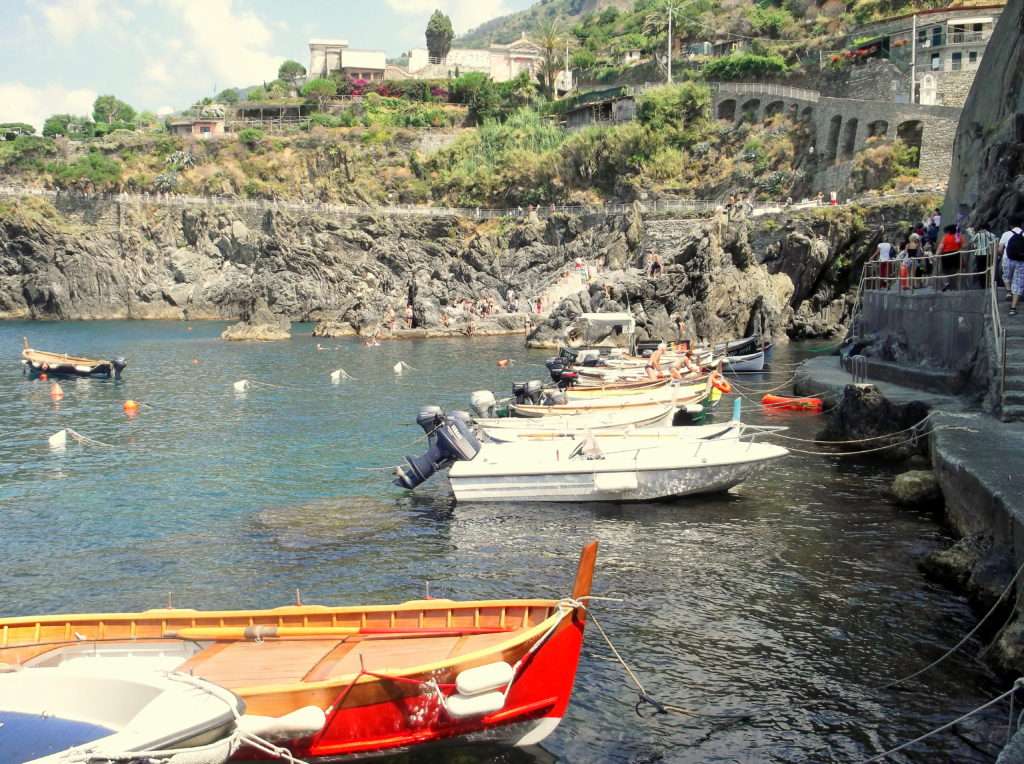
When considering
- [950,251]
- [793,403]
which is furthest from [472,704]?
[793,403]

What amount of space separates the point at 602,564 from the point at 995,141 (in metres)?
18.8

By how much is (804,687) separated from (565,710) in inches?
120

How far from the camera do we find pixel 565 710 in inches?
400

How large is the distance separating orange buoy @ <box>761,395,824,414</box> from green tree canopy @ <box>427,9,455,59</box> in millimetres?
139346

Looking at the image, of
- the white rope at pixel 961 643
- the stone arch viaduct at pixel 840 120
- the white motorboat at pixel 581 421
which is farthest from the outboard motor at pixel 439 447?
the stone arch viaduct at pixel 840 120

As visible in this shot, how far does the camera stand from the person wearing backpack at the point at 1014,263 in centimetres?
1909

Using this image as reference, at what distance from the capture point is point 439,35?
158m

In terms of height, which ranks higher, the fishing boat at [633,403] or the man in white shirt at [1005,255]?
the man in white shirt at [1005,255]

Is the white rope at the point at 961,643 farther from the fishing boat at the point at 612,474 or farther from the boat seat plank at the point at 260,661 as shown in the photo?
the fishing boat at the point at 612,474

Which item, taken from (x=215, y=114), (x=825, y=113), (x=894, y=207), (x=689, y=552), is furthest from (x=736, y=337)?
(x=215, y=114)

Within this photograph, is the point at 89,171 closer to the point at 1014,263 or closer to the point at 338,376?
the point at 338,376

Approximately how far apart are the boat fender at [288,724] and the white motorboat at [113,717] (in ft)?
1.00

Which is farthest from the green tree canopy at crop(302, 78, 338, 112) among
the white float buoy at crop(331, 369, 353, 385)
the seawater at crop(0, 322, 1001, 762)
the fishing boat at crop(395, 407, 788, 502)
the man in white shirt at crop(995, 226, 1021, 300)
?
the man in white shirt at crop(995, 226, 1021, 300)

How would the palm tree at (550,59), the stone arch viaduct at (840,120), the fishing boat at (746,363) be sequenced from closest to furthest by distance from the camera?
the fishing boat at (746,363)
the stone arch viaduct at (840,120)
the palm tree at (550,59)
